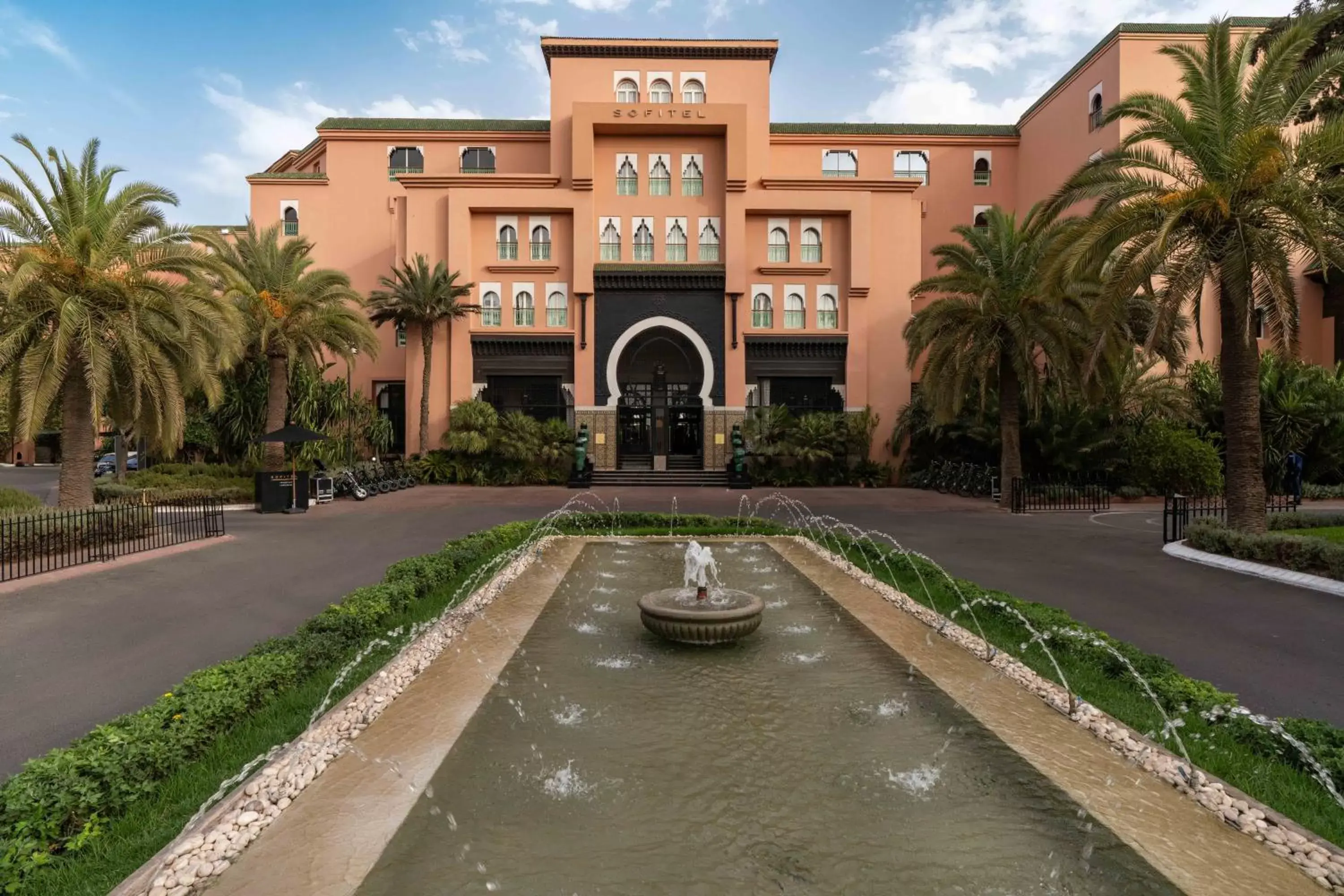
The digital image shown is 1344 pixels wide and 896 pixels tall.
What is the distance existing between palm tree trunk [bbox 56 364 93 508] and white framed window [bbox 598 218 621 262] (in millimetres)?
20521

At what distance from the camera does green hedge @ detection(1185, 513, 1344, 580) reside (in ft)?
32.9

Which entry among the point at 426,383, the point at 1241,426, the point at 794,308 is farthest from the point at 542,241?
the point at 1241,426

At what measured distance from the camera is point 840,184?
3091cm

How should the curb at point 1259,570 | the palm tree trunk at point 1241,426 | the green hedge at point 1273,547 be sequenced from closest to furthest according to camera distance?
the curb at point 1259,570 < the green hedge at point 1273,547 < the palm tree trunk at point 1241,426

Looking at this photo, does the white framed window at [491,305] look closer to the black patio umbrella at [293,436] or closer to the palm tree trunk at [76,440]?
the black patio umbrella at [293,436]

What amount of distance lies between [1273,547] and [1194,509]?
16.3 ft

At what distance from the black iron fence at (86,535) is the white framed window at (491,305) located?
17.2 m

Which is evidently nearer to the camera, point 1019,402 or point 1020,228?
point 1020,228

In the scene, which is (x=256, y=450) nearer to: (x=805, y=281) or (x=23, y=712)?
(x=23, y=712)

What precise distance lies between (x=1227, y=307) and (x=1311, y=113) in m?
4.70

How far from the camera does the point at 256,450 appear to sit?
79.7 feet

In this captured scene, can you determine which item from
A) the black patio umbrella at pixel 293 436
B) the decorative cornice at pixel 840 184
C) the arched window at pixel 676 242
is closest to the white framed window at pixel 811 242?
the decorative cornice at pixel 840 184

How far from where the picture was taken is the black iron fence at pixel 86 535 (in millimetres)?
11125

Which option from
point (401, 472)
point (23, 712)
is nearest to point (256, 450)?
point (401, 472)
